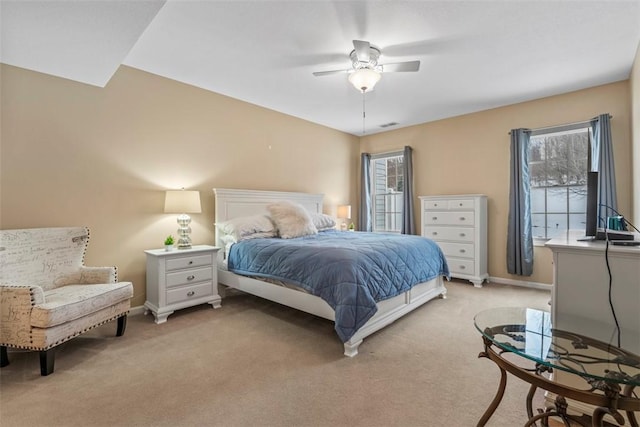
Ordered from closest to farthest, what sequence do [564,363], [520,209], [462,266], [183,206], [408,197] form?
1. [564,363]
2. [183,206]
3. [520,209]
4. [462,266]
5. [408,197]

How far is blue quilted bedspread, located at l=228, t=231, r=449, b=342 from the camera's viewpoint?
2.24 m

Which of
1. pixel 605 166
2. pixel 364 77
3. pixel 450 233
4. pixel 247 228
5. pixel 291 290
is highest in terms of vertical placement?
pixel 364 77

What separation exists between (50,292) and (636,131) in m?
5.80

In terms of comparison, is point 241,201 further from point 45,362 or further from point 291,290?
point 45,362

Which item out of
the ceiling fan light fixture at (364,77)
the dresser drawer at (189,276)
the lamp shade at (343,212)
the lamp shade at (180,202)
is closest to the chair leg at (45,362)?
the dresser drawer at (189,276)

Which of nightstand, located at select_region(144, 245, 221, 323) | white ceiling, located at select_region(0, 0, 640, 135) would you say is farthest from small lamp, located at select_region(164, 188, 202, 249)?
white ceiling, located at select_region(0, 0, 640, 135)

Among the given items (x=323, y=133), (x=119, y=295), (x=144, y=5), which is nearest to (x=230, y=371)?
(x=119, y=295)

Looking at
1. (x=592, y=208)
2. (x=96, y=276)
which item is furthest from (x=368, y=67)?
Answer: (x=96, y=276)

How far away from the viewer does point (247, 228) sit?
355 centimetres

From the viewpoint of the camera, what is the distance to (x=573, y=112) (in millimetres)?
3854

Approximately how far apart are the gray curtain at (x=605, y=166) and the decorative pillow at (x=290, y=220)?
353cm

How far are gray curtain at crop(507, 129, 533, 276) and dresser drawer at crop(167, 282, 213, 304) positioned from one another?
425cm

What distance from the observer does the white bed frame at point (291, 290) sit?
2504 millimetres

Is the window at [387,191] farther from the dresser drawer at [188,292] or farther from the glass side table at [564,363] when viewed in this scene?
the glass side table at [564,363]
